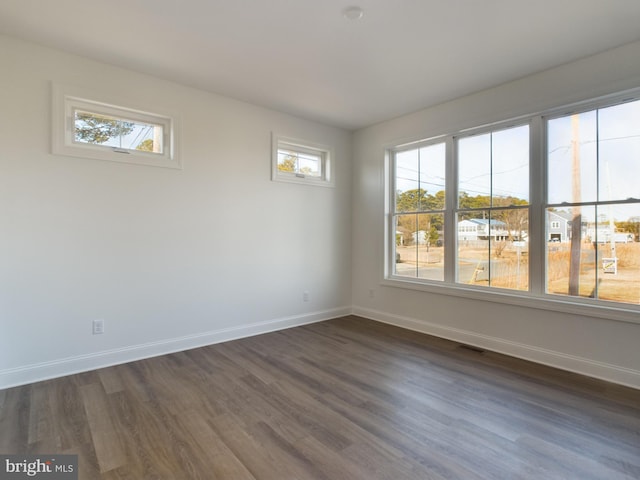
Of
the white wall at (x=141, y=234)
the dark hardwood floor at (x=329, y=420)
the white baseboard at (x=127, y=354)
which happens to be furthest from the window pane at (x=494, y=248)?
the white baseboard at (x=127, y=354)

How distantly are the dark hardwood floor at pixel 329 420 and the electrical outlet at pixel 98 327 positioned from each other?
0.35 meters

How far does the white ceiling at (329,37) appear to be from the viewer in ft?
7.46

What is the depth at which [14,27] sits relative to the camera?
2502mm

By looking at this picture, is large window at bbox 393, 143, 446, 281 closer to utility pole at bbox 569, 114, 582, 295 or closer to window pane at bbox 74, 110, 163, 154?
utility pole at bbox 569, 114, 582, 295

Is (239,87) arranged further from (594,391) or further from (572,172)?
(594,391)

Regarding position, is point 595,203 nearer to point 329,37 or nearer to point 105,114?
point 329,37

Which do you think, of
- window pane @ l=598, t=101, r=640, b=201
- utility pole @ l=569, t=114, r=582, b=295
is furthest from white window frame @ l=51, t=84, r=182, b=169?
window pane @ l=598, t=101, r=640, b=201

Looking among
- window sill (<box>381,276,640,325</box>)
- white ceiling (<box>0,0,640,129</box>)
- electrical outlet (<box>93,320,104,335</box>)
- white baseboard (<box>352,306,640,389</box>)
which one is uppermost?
white ceiling (<box>0,0,640,129</box>)

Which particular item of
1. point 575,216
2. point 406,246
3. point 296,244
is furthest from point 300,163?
point 575,216

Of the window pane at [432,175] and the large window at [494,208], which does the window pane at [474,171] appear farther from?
the window pane at [432,175]

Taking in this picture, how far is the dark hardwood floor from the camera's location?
5.74ft

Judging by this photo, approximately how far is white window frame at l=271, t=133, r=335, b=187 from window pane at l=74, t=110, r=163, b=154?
1359 millimetres

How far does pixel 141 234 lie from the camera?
3232 mm

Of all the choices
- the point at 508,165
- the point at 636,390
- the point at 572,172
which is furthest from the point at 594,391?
the point at 508,165
